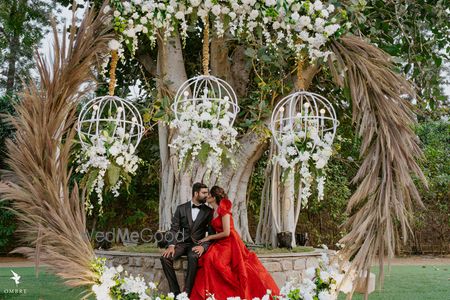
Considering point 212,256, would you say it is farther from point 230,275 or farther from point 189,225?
point 189,225

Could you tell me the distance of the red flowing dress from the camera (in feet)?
14.2

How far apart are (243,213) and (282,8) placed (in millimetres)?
2672

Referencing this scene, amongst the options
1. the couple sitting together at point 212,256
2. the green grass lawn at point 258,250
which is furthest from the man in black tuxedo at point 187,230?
the green grass lawn at point 258,250

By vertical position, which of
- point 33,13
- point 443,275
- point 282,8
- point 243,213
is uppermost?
point 33,13

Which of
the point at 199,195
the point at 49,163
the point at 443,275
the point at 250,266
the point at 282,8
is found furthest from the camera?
the point at 443,275

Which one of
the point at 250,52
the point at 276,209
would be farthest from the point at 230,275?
the point at 250,52

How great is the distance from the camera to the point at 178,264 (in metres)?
4.72

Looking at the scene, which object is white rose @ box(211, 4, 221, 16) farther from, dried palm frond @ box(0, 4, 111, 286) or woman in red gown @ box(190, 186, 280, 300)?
woman in red gown @ box(190, 186, 280, 300)

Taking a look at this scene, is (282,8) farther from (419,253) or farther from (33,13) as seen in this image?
(419,253)

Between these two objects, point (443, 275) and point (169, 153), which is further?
point (443, 275)

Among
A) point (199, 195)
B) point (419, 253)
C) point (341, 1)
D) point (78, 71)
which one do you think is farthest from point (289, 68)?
point (419, 253)

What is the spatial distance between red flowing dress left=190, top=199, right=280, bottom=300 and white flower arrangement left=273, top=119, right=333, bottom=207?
1.14m

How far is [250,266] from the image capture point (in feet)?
14.6

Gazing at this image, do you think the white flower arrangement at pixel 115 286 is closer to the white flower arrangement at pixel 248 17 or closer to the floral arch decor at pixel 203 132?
the floral arch decor at pixel 203 132
